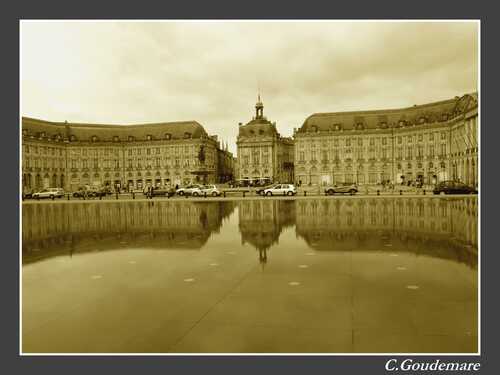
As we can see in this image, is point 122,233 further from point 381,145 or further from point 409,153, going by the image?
point 381,145

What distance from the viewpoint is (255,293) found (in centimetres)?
791

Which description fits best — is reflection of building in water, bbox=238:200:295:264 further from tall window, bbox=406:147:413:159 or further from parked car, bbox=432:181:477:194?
tall window, bbox=406:147:413:159

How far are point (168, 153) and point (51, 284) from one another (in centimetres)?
9523

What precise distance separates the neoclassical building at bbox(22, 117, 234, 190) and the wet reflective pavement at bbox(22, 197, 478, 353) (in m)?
83.4

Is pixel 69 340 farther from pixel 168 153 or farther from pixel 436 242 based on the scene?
pixel 168 153

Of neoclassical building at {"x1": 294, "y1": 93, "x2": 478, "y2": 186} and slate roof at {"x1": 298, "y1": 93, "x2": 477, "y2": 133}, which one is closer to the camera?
neoclassical building at {"x1": 294, "y1": 93, "x2": 478, "y2": 186}

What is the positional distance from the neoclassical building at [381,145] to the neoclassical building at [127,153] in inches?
1019

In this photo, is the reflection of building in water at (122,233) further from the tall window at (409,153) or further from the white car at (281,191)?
the tall window at (409,153)

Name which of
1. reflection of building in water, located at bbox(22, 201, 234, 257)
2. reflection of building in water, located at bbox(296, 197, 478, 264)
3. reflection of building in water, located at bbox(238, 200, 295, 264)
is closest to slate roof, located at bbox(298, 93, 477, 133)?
reflection of building in water, located at bbox(296, 197, 478, 264)

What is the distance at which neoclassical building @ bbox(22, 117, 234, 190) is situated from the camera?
97188mm

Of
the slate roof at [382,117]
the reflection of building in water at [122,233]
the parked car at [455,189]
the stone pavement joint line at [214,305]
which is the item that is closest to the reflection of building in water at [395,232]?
the stone pavement joint line at [214,305]

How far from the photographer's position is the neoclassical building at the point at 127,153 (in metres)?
97.2

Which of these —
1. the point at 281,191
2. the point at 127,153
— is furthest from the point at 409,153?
the point at 127,153

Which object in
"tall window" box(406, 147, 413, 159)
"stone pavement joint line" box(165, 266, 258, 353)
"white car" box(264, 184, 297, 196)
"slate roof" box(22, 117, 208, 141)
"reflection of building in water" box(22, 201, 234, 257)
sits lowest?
"stone pavement joint line" box(165, 266, 258, 353)
